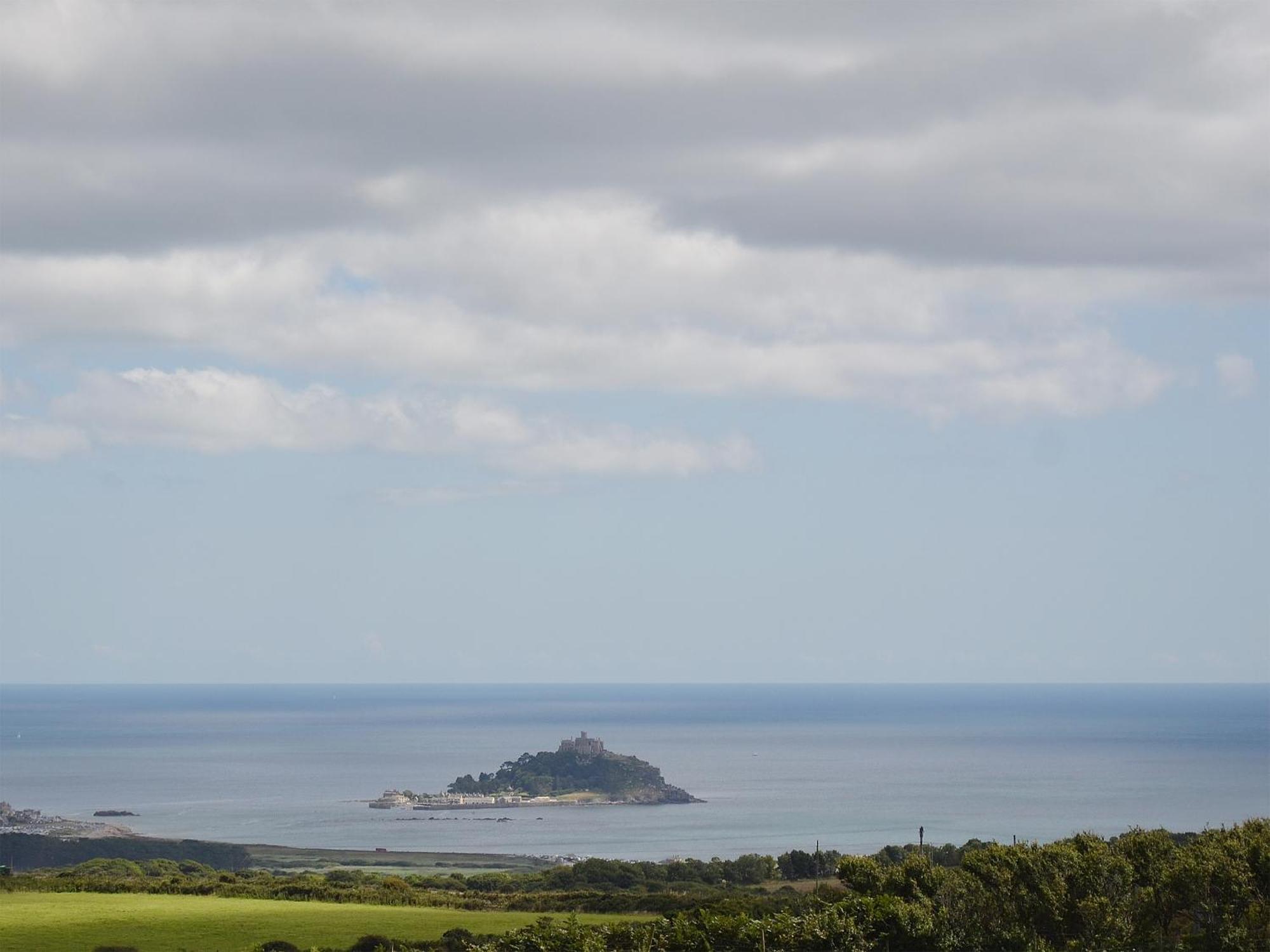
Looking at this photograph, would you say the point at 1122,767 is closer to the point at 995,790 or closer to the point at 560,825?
the point at 995,790

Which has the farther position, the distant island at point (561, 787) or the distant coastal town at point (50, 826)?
the distant island at point (561, 787)

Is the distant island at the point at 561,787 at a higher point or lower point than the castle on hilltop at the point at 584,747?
lower

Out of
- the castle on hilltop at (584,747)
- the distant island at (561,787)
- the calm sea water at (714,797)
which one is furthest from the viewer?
the castle on hilltop at (584,747)

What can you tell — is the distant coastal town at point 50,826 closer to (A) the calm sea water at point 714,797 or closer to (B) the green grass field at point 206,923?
(A) the calm sea water at point 714,797

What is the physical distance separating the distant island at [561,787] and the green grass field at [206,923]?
9566 cm

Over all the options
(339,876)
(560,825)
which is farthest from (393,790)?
(339,876)

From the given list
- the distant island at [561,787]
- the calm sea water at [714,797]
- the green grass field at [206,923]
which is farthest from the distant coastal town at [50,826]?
the green grass field at [206,923]

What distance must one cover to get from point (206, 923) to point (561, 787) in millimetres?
104381

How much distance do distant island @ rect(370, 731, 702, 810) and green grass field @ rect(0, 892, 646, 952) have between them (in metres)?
95.7

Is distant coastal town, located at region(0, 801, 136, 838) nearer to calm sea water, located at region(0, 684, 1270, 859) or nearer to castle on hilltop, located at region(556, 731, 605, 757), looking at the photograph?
calm sea water, located at region(0, 684, 1270, 859)

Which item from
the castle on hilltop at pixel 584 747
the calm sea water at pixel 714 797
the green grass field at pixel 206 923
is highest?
the green grass field at pixel 206 923

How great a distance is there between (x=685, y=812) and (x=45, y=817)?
5067cm

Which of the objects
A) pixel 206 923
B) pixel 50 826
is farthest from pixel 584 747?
pixel 206 923

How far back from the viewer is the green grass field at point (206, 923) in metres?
28.8
